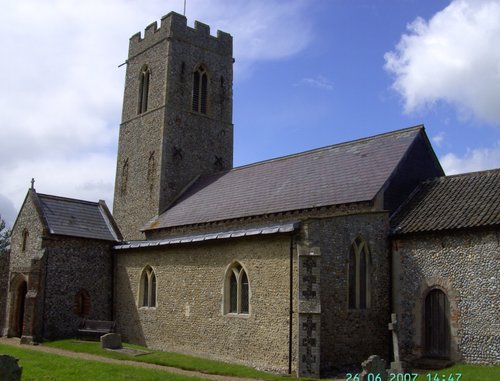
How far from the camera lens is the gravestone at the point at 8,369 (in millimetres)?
10984

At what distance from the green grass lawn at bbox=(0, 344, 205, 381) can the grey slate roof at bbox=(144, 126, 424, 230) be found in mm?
8772

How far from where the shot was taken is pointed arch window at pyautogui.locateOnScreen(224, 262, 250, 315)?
19.3 metres

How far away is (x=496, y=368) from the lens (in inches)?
616

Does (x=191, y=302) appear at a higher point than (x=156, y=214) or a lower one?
lower

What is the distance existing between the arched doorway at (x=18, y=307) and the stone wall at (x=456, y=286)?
17.1 metres

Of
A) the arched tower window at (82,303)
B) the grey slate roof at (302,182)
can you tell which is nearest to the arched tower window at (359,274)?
the grey slate roof at (302,182)

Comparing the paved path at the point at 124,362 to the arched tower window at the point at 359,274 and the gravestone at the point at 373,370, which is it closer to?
the gravestone at the point at 373,370

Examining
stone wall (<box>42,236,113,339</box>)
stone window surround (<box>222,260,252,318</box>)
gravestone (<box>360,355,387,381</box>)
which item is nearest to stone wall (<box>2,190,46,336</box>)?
stone wall (<box>42,236,113,339</box>)

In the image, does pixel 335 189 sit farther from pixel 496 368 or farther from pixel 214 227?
pixel 496 368

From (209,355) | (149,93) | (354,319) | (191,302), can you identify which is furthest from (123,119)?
(354,319)

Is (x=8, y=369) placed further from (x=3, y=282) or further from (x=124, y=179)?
(x=124, y=179)

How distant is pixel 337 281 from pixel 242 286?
3.38 m

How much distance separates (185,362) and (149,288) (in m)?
6.19

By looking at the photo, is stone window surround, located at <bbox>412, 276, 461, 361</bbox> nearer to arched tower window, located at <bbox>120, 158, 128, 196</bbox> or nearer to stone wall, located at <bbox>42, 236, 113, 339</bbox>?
stone wall, located at <bbox>42, 236, 113, 339</bbox>
